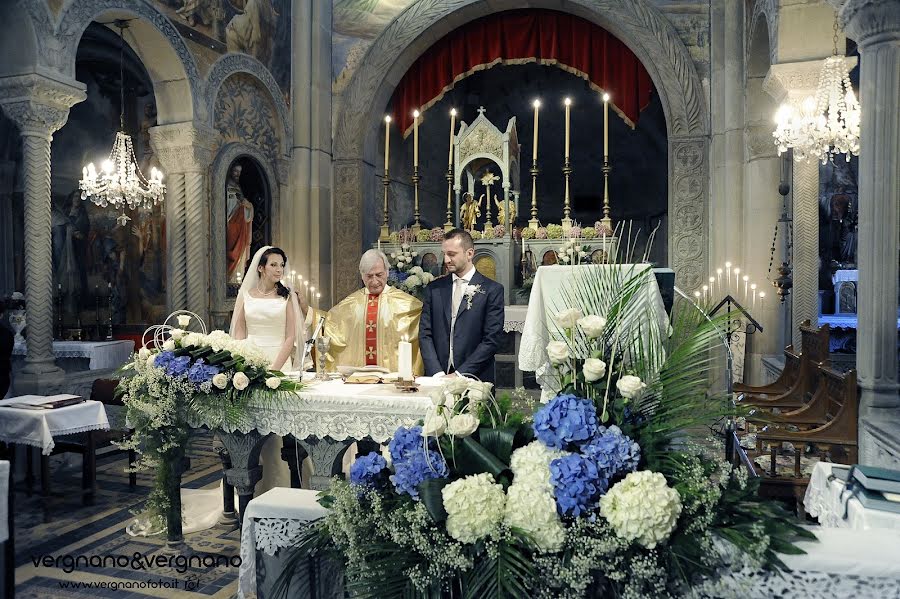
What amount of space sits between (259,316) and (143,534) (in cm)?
169

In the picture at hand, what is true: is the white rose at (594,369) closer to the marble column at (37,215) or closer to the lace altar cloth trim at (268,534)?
the lace altar cloth trim at (268,534)

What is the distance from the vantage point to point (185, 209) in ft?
29.3

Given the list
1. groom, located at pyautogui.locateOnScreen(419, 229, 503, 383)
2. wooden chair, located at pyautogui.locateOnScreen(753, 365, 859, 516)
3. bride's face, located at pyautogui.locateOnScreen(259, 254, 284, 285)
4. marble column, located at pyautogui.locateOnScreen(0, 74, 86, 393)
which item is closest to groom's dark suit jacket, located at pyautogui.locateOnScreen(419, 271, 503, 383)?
groom, located at pyautogui.locateOnScreen(419, 229, 503, 383)

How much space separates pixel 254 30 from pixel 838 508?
9818 millimetres

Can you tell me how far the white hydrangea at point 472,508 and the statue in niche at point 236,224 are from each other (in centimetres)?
849

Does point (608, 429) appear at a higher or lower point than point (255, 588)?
higher

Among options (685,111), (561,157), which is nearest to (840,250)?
(685,111)

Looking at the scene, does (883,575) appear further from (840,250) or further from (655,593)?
(840,250)

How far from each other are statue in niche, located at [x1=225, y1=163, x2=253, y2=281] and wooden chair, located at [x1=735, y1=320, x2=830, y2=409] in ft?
22.7

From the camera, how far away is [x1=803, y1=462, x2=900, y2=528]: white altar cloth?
2.23 metres

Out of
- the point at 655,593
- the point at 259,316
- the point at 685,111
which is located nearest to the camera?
the point at 655,593

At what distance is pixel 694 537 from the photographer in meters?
1.68

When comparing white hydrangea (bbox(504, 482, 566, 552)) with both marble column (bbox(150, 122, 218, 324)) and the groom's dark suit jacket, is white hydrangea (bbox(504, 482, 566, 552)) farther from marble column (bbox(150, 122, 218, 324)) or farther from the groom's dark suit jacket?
marble column (bbox(150, 122, 218, 324))

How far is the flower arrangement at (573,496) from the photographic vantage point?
1655mm
